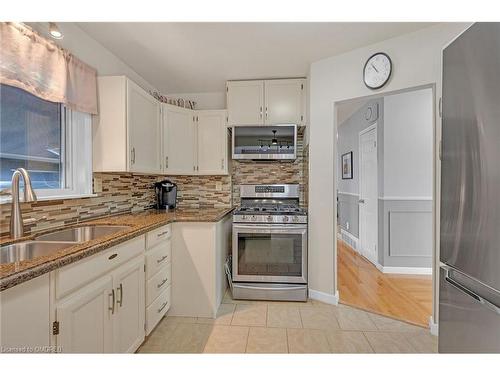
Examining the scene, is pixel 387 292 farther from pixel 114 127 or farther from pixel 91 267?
pixel 114 127

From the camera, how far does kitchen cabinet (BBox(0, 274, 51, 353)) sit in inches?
31.9

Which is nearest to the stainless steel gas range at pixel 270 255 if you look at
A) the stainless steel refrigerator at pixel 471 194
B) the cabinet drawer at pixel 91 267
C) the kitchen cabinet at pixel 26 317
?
the cabinet drawer at pixel 91 267

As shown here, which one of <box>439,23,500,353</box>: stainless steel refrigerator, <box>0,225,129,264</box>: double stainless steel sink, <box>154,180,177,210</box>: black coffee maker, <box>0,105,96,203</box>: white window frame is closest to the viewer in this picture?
<box>439,23,500,353</box>: stainless steel refrigerator

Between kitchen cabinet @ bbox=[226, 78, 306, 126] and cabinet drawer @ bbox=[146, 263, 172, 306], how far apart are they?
1.70 metres

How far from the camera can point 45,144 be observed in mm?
1732

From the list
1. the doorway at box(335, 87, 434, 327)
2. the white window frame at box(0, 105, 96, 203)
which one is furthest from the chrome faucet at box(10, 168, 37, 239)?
the doorway at box(335, 87, 434, 327)

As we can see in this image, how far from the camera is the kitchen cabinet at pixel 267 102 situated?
2.76m

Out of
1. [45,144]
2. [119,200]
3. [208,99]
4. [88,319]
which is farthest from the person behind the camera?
[208,99]

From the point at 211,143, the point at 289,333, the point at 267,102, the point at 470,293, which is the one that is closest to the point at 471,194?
the point at 470,293

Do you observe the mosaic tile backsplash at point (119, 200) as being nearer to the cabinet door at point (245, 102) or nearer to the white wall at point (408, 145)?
the cabinet door at point (245, 102)

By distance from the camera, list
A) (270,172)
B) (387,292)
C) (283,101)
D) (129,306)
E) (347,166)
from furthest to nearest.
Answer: (347,166) < (270,172) < (283,101) < (387,292) < (129,306)

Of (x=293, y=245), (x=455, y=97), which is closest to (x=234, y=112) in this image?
(x=293, y=245)

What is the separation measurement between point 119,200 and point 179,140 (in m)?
Result: 0.90

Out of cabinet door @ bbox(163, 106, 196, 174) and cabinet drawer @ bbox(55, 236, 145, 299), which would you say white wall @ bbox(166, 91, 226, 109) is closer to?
cabinet door @ bbox(163, 106, 196, 174)
